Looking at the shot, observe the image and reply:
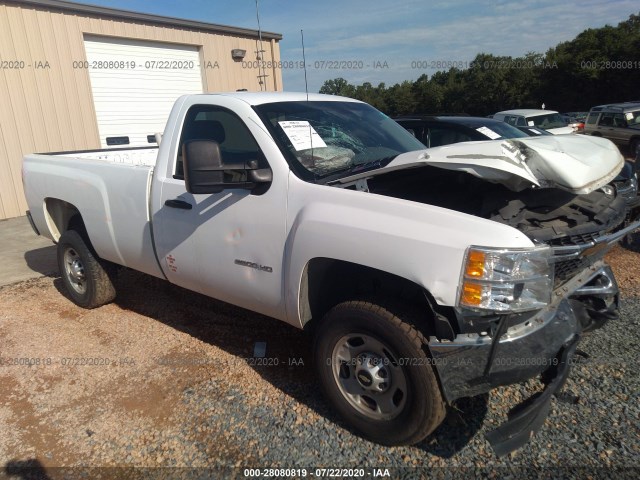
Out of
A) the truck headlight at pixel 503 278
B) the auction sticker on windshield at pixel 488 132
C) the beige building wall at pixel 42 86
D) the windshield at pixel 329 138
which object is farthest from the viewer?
the beige building wall at pixel 42 86

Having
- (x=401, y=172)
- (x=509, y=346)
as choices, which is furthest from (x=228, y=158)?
(x=509, y=346)

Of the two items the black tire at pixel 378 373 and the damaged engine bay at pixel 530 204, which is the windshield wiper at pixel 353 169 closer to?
the damaged engine bay at pixel 530 204

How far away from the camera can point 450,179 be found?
3.15 metres

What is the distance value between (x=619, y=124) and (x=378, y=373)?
17388 mm

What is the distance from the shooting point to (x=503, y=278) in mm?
2238

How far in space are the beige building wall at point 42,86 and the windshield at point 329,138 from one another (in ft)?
25.8

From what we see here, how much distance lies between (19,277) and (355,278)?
5205mm

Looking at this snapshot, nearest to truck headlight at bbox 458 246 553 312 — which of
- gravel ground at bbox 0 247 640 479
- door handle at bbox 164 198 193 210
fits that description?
gravel ground at bbox 0 247 640 479

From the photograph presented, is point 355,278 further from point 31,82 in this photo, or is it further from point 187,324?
point 31,82

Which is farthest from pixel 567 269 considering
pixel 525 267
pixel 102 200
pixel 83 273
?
pixel 83 273

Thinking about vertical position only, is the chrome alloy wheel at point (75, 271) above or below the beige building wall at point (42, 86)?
below

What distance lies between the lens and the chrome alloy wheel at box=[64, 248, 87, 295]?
493cm

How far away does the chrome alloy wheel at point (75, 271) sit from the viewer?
16.2 ft

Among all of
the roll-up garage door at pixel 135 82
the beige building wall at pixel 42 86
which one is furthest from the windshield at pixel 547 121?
the beige building wall at pixel 42 86
